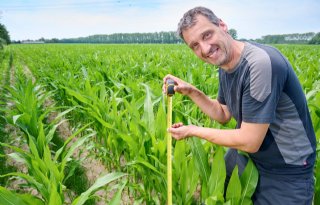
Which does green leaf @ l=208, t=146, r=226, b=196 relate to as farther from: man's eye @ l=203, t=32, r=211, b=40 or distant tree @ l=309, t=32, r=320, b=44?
distant tree @ l=309, t=32, r=320, b=44

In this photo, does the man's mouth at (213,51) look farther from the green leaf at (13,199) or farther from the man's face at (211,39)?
the green leaf at (13,199)

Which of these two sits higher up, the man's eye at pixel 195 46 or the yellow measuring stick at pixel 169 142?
the man's eye at pixel 195 46

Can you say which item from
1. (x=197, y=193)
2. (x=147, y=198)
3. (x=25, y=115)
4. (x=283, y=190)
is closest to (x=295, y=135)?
(x=283, y=190)

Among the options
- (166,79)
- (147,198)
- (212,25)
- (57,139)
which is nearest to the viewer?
(212,25)

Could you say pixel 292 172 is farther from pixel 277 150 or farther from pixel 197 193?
pixel 197 193

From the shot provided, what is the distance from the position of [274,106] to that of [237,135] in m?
0.24

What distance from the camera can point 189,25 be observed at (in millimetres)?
1575

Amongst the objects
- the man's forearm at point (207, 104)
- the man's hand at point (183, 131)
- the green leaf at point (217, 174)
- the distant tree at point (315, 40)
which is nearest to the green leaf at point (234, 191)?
the green leaf at point (217, 174)

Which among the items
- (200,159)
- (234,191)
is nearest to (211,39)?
(200,159)

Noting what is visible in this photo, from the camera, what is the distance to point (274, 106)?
144cm

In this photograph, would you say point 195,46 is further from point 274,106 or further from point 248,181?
point 248,181

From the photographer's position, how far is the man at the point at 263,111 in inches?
56.5

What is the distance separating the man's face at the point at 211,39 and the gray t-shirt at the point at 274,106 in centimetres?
10

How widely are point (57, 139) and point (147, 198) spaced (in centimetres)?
237
